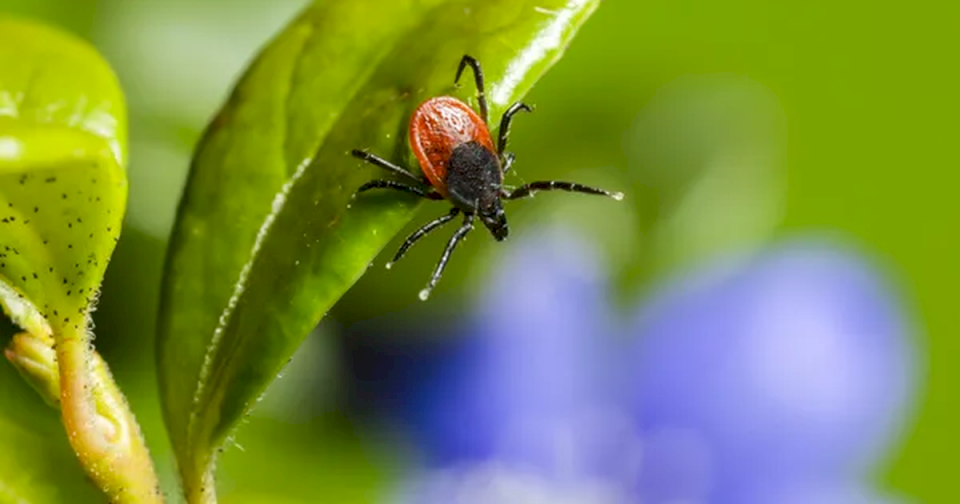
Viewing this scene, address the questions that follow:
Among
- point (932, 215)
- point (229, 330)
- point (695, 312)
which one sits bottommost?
point (695, 312)

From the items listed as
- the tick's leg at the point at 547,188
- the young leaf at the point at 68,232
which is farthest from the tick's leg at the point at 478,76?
the tick's leg at the point at 547,188

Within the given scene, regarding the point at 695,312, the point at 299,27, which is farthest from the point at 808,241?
Result: the point at 299,27

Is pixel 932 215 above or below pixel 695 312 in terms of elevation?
above

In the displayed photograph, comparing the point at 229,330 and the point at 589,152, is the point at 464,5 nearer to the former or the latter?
the point at 229,330

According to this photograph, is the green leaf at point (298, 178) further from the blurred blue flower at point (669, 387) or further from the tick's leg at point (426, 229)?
the blurred blue flower at point (669, 387)

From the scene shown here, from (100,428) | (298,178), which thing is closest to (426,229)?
(298,178)

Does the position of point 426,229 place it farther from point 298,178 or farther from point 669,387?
point 669,387
